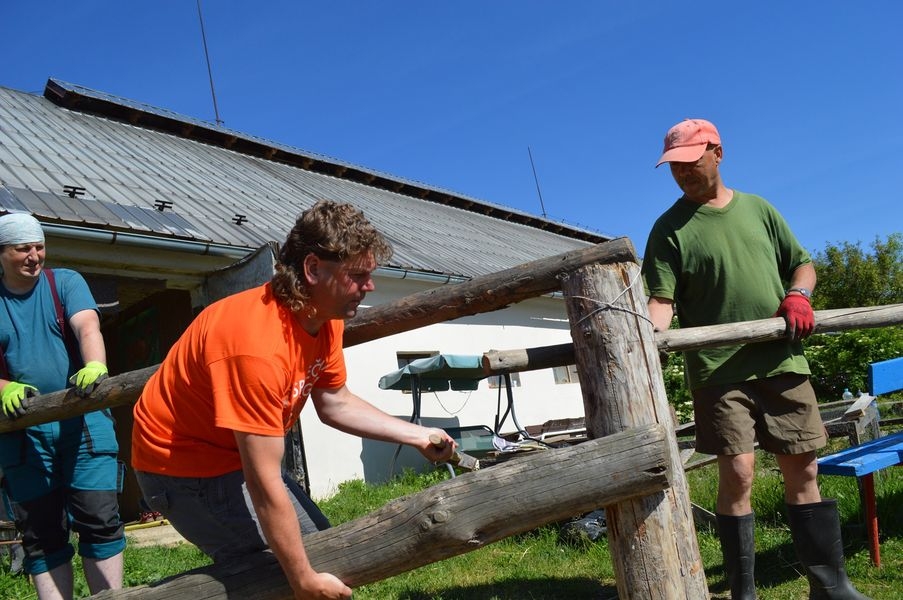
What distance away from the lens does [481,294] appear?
2.52m

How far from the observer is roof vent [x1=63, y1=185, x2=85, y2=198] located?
6.56 m

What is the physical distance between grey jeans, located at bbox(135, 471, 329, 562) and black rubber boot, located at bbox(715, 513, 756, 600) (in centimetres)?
172

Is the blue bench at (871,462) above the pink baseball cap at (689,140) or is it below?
below

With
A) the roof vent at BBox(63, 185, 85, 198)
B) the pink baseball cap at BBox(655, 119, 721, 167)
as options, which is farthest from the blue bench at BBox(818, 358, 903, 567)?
the roof vent at BBox(63, 185, 85, 198)

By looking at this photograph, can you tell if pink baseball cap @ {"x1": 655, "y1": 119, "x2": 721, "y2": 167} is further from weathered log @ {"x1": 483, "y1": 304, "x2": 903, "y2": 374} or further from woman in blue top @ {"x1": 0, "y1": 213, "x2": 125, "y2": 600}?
woman in blue top @ {"x1": 0, "y1": 213, "x2": 125, "y2": 600}

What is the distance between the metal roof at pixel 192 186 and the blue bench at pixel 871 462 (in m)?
5.11

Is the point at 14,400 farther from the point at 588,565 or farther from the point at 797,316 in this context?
the point at 588,565

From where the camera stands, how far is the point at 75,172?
755 centimetres

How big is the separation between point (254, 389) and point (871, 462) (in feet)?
9.44

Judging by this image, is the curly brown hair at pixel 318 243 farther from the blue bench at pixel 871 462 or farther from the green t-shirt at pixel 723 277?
the blue bench at pixel 871 462

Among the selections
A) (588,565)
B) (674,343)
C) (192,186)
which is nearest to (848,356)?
(588,565)

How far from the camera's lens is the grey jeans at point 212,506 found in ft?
6.39

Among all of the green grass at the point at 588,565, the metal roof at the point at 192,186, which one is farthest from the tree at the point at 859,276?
the green grass at the point at 588,565

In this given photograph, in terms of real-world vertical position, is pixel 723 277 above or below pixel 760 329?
above
